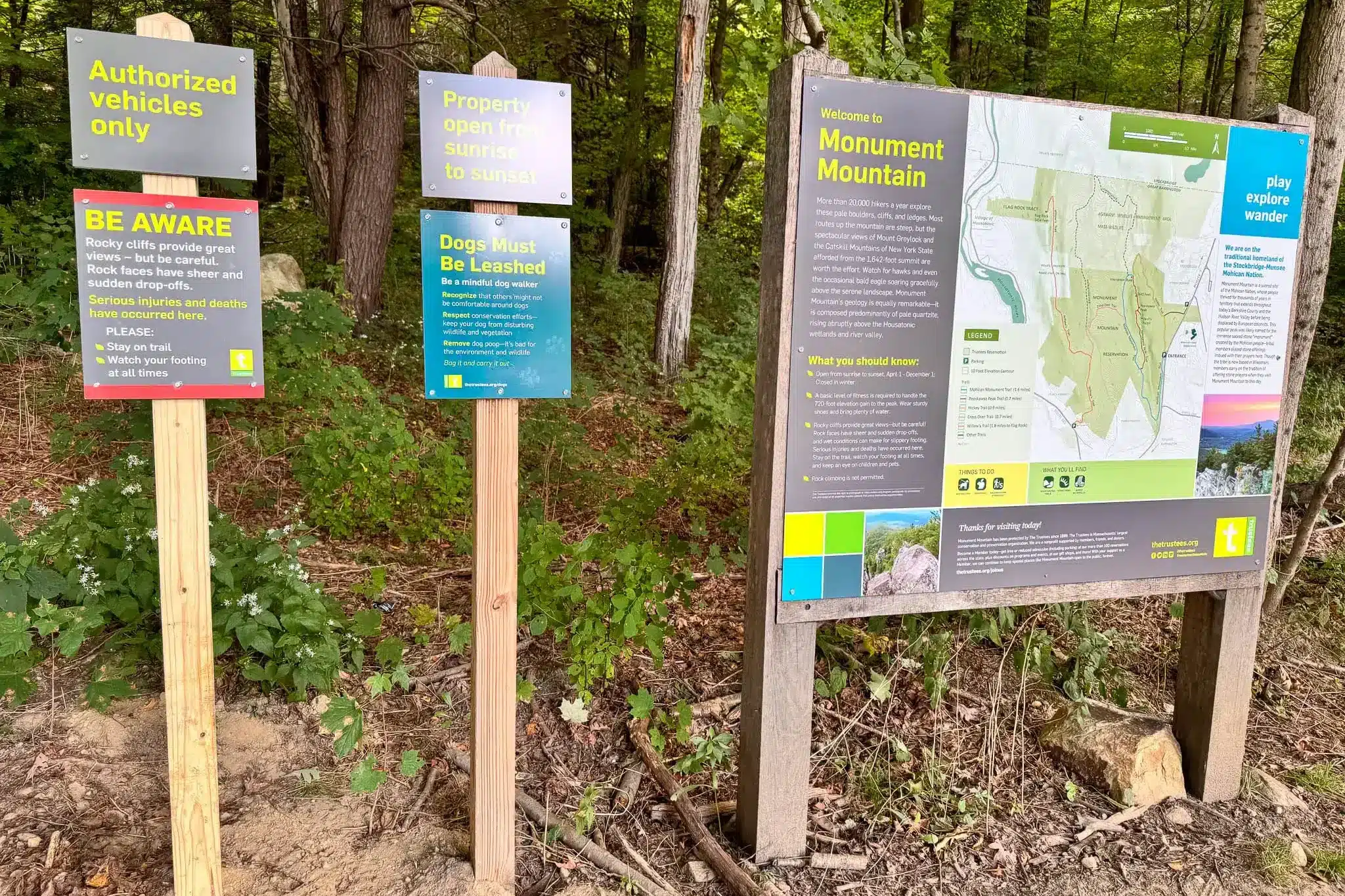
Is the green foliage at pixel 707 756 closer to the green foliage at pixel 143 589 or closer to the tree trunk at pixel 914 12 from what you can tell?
the green foliage at pixel 143 589

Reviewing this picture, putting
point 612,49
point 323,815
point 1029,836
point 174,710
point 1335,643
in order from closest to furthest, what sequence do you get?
point 174,710 → point 323,815 → point 1029,836 → point 1335,643 → point 612,49

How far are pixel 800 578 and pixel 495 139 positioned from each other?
167 centimetres

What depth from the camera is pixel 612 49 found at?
1411cm

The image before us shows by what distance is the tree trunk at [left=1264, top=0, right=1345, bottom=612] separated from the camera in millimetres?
3891

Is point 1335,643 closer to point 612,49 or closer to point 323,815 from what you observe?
point 323,815

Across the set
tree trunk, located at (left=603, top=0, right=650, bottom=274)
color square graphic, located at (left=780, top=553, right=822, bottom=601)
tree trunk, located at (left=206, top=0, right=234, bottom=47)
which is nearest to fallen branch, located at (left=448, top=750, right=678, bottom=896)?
color square graphic, located at (left=780, top=553, right=822, bottom=601)

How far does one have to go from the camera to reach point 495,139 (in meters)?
2.46

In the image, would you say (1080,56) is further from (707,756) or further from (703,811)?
(703,811)

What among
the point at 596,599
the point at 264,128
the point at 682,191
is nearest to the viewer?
the point at 596,599

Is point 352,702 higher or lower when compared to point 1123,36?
lower

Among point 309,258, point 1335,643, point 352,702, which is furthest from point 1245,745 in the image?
point 309,258

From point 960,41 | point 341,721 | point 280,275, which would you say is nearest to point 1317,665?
point 341,721

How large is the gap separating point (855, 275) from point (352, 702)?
2.13 m

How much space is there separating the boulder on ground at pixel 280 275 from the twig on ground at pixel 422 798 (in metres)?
6.20
